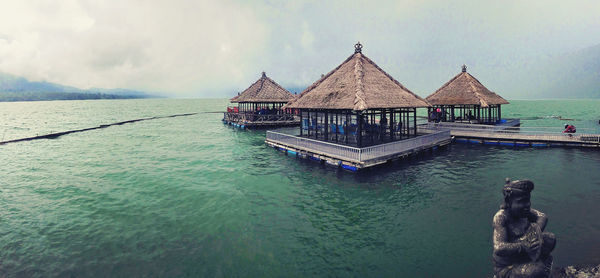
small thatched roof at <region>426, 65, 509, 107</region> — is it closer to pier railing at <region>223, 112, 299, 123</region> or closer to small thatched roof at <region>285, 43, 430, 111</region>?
small thatched roof at <region>285, 43, 430, 111</region>

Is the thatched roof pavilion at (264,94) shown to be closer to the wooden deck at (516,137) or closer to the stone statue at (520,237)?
the wooden deck at (516,137)

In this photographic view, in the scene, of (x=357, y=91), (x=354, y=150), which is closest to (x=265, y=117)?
(x=357, y=91)

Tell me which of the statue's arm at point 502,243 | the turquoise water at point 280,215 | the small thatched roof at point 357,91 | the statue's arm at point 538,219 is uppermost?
the small thatched roof at point 357,91

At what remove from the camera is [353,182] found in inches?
694

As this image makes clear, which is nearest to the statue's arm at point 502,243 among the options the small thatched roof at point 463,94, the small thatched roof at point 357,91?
the small thatched roof at point 357,91

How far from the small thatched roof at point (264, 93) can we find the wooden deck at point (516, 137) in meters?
23.0

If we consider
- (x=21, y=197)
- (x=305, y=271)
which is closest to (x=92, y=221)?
(x=21, y=197)

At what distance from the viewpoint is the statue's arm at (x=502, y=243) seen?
577 cm

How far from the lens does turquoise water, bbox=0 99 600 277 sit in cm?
966

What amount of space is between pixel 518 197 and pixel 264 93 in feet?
144

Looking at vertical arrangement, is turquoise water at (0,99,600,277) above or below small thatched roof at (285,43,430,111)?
below

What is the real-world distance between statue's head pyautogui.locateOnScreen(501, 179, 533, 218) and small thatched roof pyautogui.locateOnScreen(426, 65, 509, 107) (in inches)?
1191

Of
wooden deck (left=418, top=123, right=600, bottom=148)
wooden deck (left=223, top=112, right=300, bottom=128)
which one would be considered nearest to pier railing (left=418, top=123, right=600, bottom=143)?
wooden deck (left=418, top=123, right=600, bottom=148)

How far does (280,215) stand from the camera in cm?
1347
